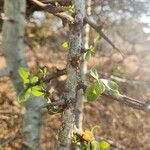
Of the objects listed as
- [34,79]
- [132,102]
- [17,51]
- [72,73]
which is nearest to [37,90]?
[34,79]

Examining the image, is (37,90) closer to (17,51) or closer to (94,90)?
(94,90)

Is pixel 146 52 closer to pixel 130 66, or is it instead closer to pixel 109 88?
pixel 130 66

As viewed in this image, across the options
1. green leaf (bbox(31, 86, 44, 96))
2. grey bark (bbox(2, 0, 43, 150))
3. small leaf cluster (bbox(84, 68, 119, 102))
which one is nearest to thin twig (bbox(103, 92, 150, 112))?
small leaf cluster (bbox(84, 68, 119, 102))

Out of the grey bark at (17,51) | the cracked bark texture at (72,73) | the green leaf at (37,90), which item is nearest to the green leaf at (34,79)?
the green leaf at (37,90)

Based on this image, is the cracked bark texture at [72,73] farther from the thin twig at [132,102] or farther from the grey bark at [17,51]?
the grey bark at [17,51]

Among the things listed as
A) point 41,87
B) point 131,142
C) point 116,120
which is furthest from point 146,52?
point 41,87

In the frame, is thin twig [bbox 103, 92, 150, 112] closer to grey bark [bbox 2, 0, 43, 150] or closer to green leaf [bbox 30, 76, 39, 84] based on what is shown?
green leaf [bbox 30, 76, 39, 84]
